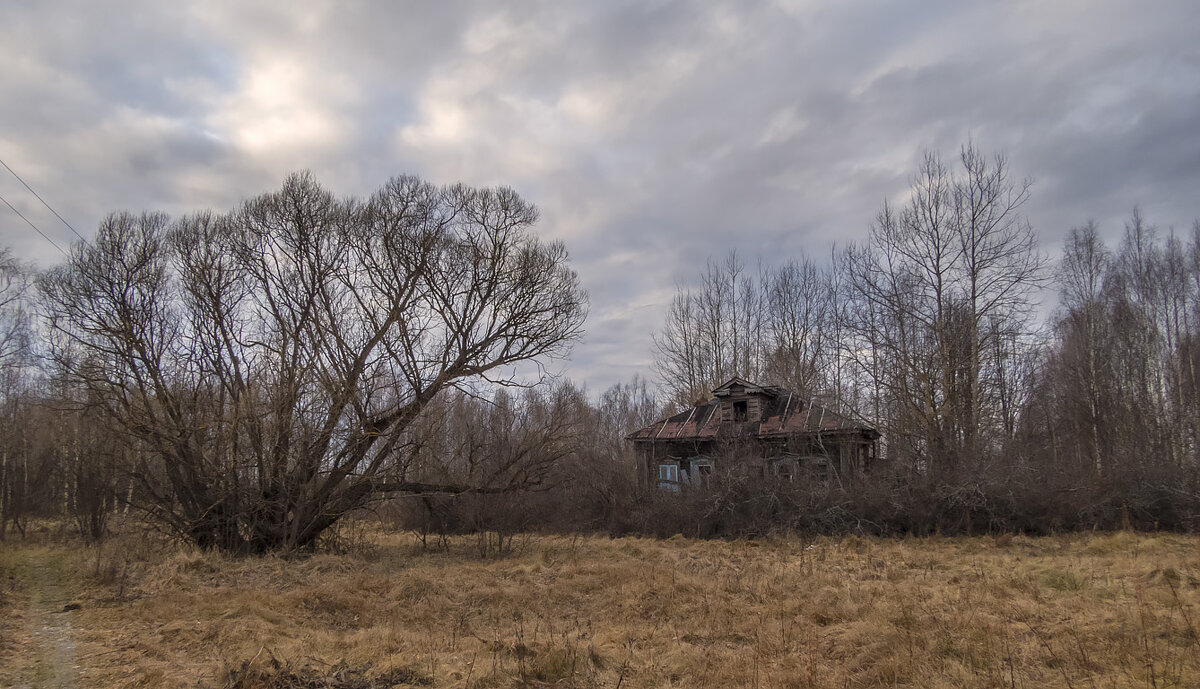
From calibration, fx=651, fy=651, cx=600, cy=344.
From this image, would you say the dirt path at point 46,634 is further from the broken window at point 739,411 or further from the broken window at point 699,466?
the broken window at point 739,411

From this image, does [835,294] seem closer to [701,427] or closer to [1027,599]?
[701,427]

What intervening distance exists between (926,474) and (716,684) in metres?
15.7

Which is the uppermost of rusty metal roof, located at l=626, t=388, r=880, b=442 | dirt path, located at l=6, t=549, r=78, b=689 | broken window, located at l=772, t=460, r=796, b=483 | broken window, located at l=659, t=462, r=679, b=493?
rusty metal roof, located at l=626, t=388, r=880, b=442

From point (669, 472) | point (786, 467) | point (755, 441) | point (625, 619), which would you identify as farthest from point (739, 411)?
point (625, 619)

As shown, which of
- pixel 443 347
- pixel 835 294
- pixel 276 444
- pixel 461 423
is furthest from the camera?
pixel 835 294

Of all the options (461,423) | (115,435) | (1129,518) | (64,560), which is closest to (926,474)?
(1129,518)

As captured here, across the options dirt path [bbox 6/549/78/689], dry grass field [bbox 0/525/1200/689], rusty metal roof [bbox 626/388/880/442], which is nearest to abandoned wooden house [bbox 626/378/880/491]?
rusty metal roof [bbox 626/388/880/442]

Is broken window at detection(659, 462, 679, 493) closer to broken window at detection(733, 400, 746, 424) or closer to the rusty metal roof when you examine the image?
the rusty metal roof

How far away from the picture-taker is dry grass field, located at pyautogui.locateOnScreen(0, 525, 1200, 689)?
600 cm

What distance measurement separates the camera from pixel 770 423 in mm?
25062

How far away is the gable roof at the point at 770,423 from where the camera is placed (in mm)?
23250

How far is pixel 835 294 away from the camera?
109ft

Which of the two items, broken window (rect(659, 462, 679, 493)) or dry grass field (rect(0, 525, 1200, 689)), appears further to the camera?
broken window (rect(659, 462, 679, 493))

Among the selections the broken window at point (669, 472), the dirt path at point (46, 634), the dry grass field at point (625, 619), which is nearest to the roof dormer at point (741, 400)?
the broken window at point (669, 472)
